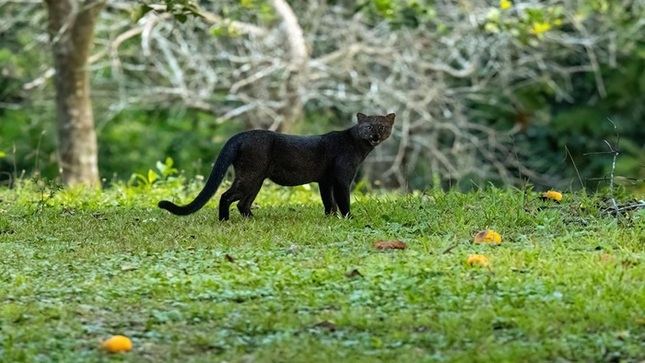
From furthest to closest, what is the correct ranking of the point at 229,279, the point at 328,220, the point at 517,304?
1. the point at 328,220
2. the point at 229,279
3. the point at 517,304

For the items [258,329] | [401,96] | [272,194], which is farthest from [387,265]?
[401,96]

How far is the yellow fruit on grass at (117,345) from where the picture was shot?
4.93 m

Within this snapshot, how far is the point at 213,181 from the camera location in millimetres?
8406

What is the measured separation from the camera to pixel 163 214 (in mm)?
9375

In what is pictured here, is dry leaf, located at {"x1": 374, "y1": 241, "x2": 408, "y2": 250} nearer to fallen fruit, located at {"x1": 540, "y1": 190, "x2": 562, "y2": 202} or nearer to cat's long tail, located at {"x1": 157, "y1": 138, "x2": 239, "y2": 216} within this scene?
cat's long tail, located at {"x1": 157, "y1": 138, "x2": 239, "y2": 216}

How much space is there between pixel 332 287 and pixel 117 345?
1.55 meters

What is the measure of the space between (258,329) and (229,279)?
1016 millimetres

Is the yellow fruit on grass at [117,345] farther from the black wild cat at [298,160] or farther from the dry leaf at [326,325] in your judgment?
the black wild cat at [298,160]

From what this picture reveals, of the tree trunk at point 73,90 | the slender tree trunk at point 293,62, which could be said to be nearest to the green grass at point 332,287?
the tree trunk at point 73,90

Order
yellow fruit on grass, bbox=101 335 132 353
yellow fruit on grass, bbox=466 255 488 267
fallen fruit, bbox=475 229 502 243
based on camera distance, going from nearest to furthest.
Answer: yellow fruit on grass, bbox=101 335 132 353 < yellow fruit on grass, bbox=466 255 488 267 < fallen fruit, bbox=475 229 502 243

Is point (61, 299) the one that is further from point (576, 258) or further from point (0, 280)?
point (576, 258)

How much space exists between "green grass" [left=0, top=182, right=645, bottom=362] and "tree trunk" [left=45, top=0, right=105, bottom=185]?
5596mm

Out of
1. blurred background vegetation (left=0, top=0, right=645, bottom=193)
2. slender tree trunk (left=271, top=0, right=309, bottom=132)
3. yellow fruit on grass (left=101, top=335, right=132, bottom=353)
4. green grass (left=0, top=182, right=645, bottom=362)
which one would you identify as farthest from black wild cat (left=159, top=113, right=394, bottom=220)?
slender tree trunk (left=271, top=0, right=309, bottom=132)

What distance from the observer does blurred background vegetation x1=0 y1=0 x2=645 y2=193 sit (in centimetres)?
1559
